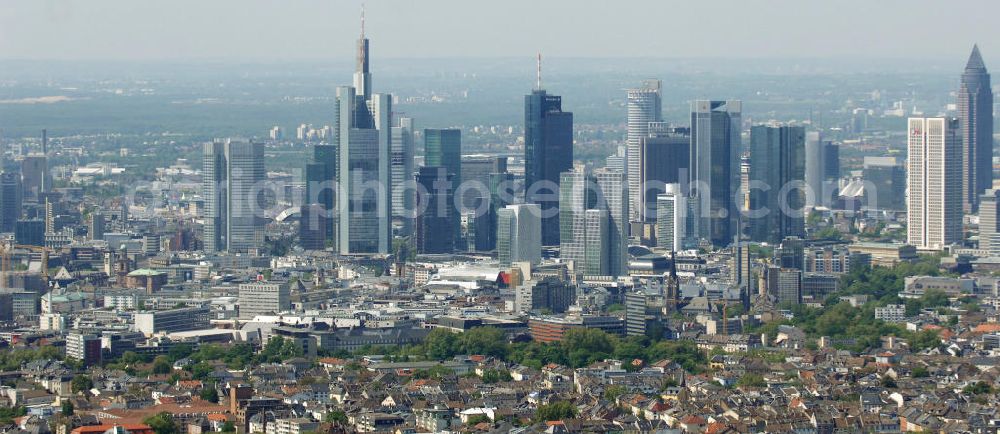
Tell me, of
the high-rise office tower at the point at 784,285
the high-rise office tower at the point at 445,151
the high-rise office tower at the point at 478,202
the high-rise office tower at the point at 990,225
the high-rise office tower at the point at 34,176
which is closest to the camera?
the high-rise office tower at the point at 784,285

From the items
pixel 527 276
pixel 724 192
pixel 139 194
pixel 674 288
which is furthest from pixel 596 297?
pixel 139 194

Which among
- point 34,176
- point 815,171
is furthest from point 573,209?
point 815,171

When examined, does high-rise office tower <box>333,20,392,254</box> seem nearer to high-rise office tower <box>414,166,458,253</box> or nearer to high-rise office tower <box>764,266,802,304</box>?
high-rise office tower <box>414,166,458,253</box>

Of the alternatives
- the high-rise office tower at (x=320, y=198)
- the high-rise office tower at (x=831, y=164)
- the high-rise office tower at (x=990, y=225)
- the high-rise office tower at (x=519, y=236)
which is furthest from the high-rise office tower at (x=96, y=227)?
the high-rise office tower at (x=831, y=164)

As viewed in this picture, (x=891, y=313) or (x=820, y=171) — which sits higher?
(x=820, y=171)

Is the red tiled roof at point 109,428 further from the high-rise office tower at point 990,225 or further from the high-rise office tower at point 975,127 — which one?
the high-rise office tower at point 975,127

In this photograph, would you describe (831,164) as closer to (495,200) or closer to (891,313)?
(495,200)
